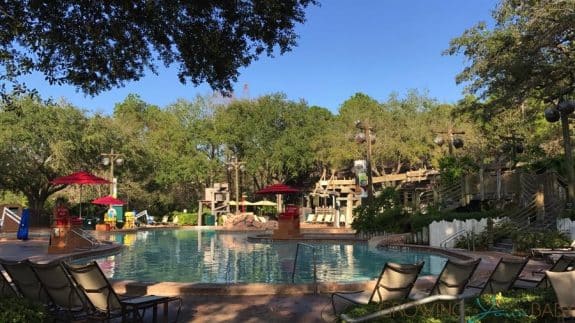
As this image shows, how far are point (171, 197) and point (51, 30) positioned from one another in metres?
40.5

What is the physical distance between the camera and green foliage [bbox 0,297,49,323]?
5.04m

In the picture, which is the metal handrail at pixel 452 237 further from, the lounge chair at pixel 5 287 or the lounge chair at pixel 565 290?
the lounge chair at pixel 5 287

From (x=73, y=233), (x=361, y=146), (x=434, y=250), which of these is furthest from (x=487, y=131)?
(x=73, y=233)

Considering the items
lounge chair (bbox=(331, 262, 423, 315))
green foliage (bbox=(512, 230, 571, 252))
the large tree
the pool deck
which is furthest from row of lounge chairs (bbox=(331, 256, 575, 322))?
the large tree

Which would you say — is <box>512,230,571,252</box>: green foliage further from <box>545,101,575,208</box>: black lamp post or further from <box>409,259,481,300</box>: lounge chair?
<box>409,259,481,300</box>: lounge chair

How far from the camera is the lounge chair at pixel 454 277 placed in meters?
6.42

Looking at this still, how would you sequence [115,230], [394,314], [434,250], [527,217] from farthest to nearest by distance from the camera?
[115,230] < [527,217] < [434,250] < [394,314]

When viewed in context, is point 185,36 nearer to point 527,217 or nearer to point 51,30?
point 51,30

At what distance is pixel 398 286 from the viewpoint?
21.0ft

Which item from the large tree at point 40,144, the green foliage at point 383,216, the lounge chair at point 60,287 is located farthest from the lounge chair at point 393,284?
the large tree at point 40,144

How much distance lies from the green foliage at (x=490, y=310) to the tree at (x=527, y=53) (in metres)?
11.7

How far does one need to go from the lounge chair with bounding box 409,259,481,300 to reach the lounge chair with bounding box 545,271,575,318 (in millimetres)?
1187

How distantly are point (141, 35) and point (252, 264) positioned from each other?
7.06 meters

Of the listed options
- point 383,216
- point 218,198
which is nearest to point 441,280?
point 383,216
